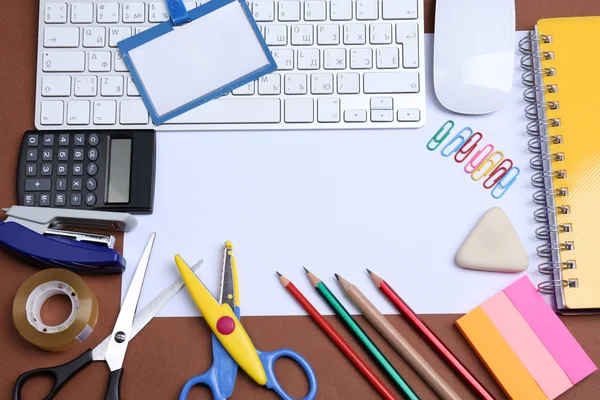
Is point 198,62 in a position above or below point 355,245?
above

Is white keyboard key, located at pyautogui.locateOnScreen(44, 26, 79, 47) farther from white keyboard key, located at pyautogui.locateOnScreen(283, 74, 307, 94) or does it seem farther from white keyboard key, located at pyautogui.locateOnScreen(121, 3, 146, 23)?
white keyboard key, located at pyautogui.locateOnScreen(283, 74, 307, 94)

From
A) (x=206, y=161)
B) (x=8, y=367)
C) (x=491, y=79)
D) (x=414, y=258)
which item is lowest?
(x=8, y=367)

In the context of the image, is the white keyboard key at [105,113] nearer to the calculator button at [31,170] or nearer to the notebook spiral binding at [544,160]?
→ the calculator button at [31,170]

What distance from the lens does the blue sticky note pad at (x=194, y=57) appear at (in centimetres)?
71

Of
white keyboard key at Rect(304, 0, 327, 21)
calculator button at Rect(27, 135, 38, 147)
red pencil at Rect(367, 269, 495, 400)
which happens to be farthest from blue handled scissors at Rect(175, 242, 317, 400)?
white keyboard key at Rect(304, 0, 327, 21)

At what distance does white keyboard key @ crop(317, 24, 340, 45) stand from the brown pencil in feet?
0.93

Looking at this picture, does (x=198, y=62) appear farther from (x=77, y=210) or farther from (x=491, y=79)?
(x=491, y=79)

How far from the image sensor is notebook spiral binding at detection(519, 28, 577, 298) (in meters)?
0.68

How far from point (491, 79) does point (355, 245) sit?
0.82ft

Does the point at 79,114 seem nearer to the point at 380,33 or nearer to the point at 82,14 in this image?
the point at 82,14

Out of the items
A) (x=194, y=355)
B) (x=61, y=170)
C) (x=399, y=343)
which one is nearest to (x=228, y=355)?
(x=194, y=355)

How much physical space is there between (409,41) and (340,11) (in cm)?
9

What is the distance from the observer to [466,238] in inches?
27.3

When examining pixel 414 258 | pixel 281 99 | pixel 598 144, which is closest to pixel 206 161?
pixel 281 99
